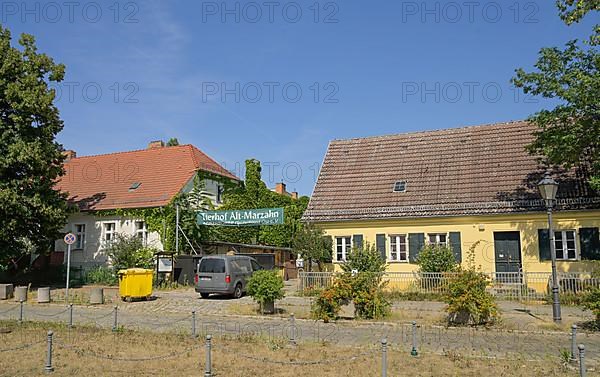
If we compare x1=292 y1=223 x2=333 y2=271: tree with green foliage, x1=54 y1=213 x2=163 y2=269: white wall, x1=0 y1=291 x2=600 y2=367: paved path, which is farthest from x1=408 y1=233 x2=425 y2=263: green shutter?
x1=54 y1=213 x2=163 y2=269: white wall

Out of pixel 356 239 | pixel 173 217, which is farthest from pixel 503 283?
pixel 173 217

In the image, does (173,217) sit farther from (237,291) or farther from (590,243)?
(590,243)

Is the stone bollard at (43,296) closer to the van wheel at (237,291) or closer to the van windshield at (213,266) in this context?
the van windshield at (213,266)

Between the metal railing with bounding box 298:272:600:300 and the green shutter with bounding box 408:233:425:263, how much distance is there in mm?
1511

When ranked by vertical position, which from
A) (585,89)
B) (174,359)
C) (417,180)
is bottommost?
(174,359)

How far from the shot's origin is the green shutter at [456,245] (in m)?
24.4

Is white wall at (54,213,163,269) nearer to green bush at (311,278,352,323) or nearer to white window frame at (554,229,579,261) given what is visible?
green bush at (311,278,352,323)

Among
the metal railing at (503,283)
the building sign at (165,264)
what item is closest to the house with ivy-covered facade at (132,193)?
the building sign at (165,264)

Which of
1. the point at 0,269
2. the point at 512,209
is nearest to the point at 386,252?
the point at 512,209

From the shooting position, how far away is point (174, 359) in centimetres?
1040

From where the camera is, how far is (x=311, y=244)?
2362 cm

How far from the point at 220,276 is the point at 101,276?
11781 millimetres

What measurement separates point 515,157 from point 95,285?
75.4 feet

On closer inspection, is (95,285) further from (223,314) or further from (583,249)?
(583,249)
